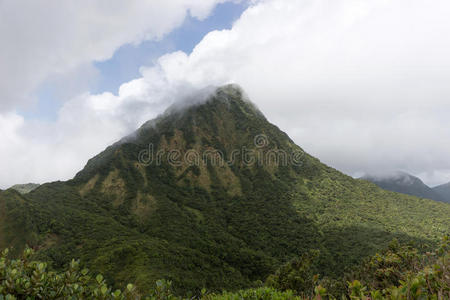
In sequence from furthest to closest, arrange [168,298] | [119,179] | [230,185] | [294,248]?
[230,185] < [119,179] < [294,248] < [168,298]

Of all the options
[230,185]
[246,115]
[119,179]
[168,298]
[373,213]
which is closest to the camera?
[168,298]

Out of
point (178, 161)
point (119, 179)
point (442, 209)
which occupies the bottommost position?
point (442, 209)

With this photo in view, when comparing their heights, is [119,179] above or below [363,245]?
above

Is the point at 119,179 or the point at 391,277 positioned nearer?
the point at 391,277

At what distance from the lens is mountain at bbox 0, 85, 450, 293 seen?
239 ft

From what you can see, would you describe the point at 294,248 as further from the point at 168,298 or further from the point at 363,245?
the point at 168,298

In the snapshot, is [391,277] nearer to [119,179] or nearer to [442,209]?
[119,179]

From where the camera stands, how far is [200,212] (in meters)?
126

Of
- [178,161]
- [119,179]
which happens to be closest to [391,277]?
[119,179]

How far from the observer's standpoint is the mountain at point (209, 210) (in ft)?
239

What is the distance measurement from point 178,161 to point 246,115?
61635 mm

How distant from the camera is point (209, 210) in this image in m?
126

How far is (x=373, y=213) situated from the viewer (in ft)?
379

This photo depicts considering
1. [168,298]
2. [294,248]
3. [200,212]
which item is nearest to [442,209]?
[294,248]
